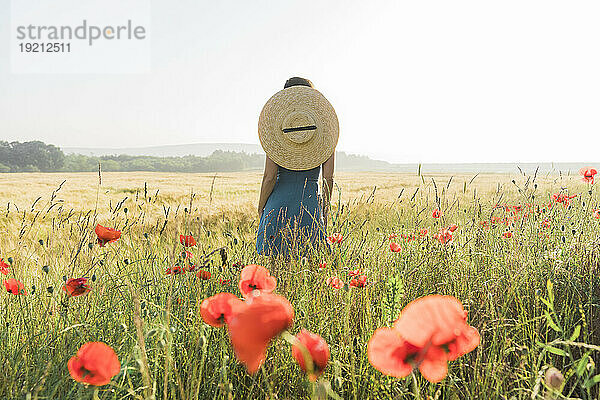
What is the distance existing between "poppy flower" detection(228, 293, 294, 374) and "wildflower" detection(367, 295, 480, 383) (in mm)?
166

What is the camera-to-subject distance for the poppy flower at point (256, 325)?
604 millimetres

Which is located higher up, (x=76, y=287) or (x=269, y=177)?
(x=269, y=177)

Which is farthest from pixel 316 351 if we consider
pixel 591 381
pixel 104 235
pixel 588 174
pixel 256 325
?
pixel 588 174

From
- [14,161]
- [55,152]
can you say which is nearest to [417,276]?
[14,161]

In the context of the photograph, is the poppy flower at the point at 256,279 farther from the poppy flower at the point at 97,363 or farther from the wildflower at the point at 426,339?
the wildflower at the point at 426,339

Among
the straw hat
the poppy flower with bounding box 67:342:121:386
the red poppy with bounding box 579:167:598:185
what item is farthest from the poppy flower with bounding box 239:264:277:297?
the red poppy with bounding box 579:167:598:185

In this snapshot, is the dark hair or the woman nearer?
the woman

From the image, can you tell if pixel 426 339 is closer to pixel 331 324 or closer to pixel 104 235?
pixel 331 324

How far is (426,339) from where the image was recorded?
649mm

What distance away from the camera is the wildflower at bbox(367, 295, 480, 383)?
63 cm

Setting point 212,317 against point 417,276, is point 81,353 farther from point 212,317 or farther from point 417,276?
point 417,276

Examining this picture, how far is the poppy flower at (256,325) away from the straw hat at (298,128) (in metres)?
2.46

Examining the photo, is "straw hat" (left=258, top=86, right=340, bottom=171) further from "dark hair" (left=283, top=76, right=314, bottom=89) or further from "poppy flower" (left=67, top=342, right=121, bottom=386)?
"poppy flower" (left=67, top=342, right=121, bottom=386)

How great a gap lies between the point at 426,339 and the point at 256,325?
0.24m
